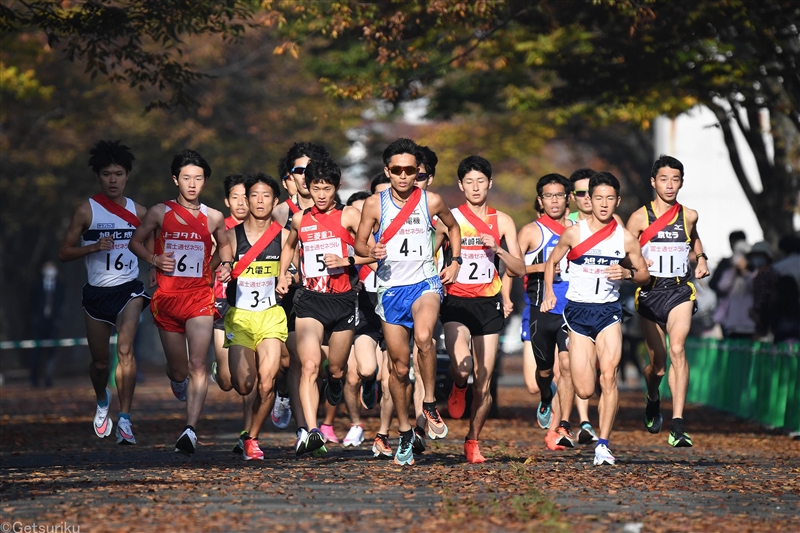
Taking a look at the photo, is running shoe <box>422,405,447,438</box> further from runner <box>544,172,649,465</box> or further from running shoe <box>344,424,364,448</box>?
running shoe <box>344,424,364,448</box>

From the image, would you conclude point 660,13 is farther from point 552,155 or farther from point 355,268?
point 552,155

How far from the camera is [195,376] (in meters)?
12.7

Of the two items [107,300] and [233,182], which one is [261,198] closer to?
[233,182]

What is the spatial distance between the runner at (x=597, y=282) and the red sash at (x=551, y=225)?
7.07 ft

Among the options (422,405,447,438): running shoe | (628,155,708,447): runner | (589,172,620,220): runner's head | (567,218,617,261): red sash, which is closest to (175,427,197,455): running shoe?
(422,405,447,438): running shoe

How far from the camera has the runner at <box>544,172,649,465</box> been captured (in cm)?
1246

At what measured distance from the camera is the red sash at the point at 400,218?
38.5 feet

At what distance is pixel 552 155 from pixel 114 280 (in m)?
58.4

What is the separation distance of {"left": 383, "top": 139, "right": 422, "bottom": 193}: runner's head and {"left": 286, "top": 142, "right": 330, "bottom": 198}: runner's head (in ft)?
5.74

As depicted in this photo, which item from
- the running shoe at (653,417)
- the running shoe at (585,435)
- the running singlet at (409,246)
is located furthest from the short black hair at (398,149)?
the running shoe at (585,435)

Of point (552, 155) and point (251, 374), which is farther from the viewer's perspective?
point (552, 155)

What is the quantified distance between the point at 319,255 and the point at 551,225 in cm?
321

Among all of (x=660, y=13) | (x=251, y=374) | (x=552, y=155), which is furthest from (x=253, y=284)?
(x=552, y=155)

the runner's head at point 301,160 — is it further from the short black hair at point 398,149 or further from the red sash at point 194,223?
the short black hair at point 398,149
